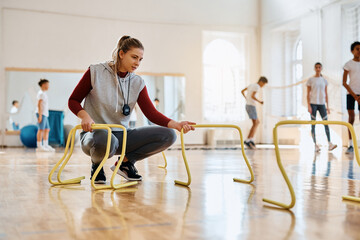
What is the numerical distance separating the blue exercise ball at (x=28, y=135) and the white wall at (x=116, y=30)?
778 mm

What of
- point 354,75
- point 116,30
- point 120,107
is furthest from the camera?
point 116,30

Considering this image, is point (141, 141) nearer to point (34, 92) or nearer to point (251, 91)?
point (251, 91)

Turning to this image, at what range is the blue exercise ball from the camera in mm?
8430

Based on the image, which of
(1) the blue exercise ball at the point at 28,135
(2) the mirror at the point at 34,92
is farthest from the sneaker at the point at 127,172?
(2) the mirror at the point at 34,92

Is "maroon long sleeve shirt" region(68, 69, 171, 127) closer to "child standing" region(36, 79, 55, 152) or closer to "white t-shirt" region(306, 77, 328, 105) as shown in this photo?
"white t-shirt" region(306, 77, 328, 105)

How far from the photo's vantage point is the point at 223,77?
1036 centimetres

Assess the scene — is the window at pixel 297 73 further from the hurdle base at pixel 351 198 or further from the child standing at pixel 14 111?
the hurdle base at pixel 351 198

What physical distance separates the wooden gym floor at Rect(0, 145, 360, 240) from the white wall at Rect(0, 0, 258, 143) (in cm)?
639

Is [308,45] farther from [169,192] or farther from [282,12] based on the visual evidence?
[169,192]

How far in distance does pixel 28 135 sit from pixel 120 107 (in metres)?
6.23

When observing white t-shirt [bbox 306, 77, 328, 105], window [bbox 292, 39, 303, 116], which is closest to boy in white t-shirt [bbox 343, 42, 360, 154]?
white t-shirt [bbox 306, 77, 328, 105]

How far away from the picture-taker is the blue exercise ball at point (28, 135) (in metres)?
8.43

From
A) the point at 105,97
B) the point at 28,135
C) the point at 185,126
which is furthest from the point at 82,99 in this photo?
the point at 28,135

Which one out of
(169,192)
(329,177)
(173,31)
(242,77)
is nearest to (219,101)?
(242,77)
